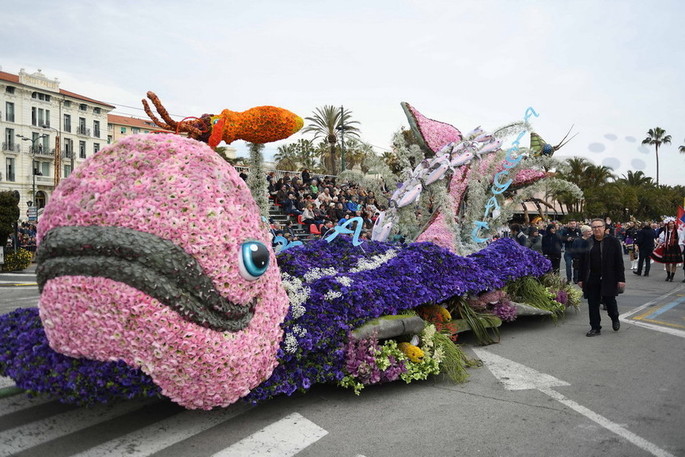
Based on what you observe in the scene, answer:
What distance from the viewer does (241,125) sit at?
16.3 ft

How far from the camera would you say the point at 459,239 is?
8.72 m

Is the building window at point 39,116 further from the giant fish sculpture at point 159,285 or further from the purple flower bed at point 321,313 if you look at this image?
the giant fish sculpture at point 159,285

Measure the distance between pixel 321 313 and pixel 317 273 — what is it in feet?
2.45

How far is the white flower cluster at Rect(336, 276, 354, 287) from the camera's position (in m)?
4.94

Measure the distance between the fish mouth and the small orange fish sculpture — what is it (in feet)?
4.86

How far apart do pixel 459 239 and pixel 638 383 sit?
4032 millimetres

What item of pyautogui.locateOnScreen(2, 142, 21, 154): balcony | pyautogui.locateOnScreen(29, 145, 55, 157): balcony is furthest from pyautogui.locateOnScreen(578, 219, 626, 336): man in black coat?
pyautogui.locateOnScreen(29, 145, 55, 157): balcony

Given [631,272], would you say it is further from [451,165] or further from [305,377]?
[305,377]

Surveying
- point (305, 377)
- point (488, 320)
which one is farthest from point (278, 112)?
point (488, 320)

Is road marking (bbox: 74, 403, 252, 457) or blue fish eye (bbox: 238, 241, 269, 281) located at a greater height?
blue fish eye (bbox: 238, 241, 269, 281)

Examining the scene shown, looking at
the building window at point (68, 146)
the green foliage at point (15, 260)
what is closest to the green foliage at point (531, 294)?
the green foliage at point (15, 260)

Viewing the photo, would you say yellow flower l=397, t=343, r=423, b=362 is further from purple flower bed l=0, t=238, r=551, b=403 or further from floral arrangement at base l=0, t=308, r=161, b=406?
floral arrangement at base l=0, t=308, r=161, b=406

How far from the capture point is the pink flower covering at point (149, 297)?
3391 millimetres

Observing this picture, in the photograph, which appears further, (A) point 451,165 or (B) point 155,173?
(A) point 451,165
